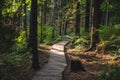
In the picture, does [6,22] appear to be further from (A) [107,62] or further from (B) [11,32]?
(A) [107,62]

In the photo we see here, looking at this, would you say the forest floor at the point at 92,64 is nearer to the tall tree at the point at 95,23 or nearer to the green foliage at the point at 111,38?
the tall tree at the point at 95,23

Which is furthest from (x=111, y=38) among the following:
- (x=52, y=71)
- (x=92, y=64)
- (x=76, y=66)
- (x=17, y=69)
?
(x=17, y=69)

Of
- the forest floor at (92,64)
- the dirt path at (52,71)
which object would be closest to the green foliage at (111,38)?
the forest floor at (92,64)

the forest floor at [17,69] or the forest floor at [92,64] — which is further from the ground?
the forest floor at [17,69]

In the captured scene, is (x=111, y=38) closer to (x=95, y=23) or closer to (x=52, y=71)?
(x=95, y=23)

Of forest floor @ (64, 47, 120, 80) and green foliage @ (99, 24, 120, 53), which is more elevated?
green foliage @ (99, 24, 120, 53)

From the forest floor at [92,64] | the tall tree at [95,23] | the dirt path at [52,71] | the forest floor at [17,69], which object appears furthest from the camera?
the tall tree at [95,23]

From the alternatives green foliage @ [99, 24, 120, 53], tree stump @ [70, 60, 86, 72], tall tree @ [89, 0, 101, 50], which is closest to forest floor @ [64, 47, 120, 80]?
tree stump @ [70, 60, 86, 72]

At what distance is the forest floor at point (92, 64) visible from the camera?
471 inches

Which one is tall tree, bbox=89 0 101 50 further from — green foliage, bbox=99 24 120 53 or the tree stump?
the tree stump

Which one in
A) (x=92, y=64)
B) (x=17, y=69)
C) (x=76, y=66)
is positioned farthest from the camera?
(x=92, y=64)

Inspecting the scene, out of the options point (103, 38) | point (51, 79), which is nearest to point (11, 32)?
point (51, 79)

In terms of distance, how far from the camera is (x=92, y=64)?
14727mm

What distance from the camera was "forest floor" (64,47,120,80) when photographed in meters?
12.0
